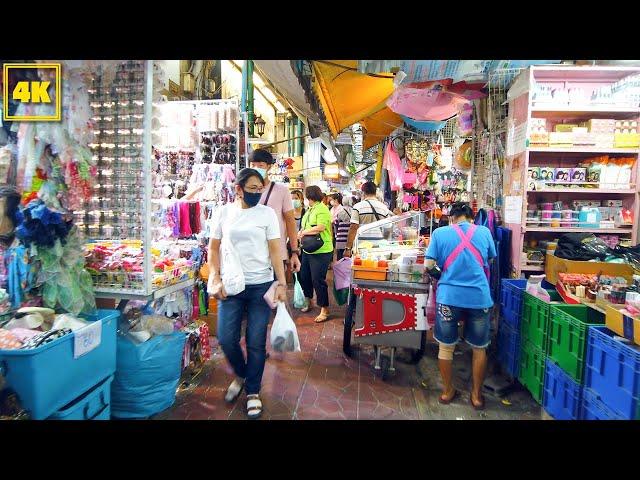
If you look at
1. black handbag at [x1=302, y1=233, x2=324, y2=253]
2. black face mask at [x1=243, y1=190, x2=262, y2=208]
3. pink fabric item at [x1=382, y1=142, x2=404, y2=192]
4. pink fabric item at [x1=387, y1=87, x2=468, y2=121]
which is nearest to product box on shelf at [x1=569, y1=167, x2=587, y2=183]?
pink fabric item at [x1=387, y1=87, x2=468, y2=121]

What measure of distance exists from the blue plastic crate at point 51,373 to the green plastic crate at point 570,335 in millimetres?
3227

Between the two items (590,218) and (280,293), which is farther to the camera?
(590,218)

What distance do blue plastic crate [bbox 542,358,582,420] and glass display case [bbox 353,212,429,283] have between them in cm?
124

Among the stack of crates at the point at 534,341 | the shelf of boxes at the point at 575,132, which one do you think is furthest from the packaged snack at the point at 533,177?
the stack of crates at the point at 534,341

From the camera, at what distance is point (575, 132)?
4.39 meters

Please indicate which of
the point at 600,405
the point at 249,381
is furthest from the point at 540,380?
the point at 249,381

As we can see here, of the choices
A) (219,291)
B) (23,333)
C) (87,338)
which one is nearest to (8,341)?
(23,333)

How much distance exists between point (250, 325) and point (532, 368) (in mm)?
2391

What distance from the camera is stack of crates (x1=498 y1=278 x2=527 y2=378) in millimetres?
3795

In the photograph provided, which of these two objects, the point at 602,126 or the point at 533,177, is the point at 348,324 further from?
the point at 602,126

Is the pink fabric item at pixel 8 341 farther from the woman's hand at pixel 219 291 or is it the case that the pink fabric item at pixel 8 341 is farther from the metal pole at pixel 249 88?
the metal pole at pixel 249 88

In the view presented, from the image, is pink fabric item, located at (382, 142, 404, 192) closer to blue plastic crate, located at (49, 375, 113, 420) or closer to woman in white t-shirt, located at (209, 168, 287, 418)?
woman in white t-shirt, located at (209, 168, 287, 418)

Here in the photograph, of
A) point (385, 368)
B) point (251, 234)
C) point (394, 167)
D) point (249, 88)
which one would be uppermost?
point (249, 88)

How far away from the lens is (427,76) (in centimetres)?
392
